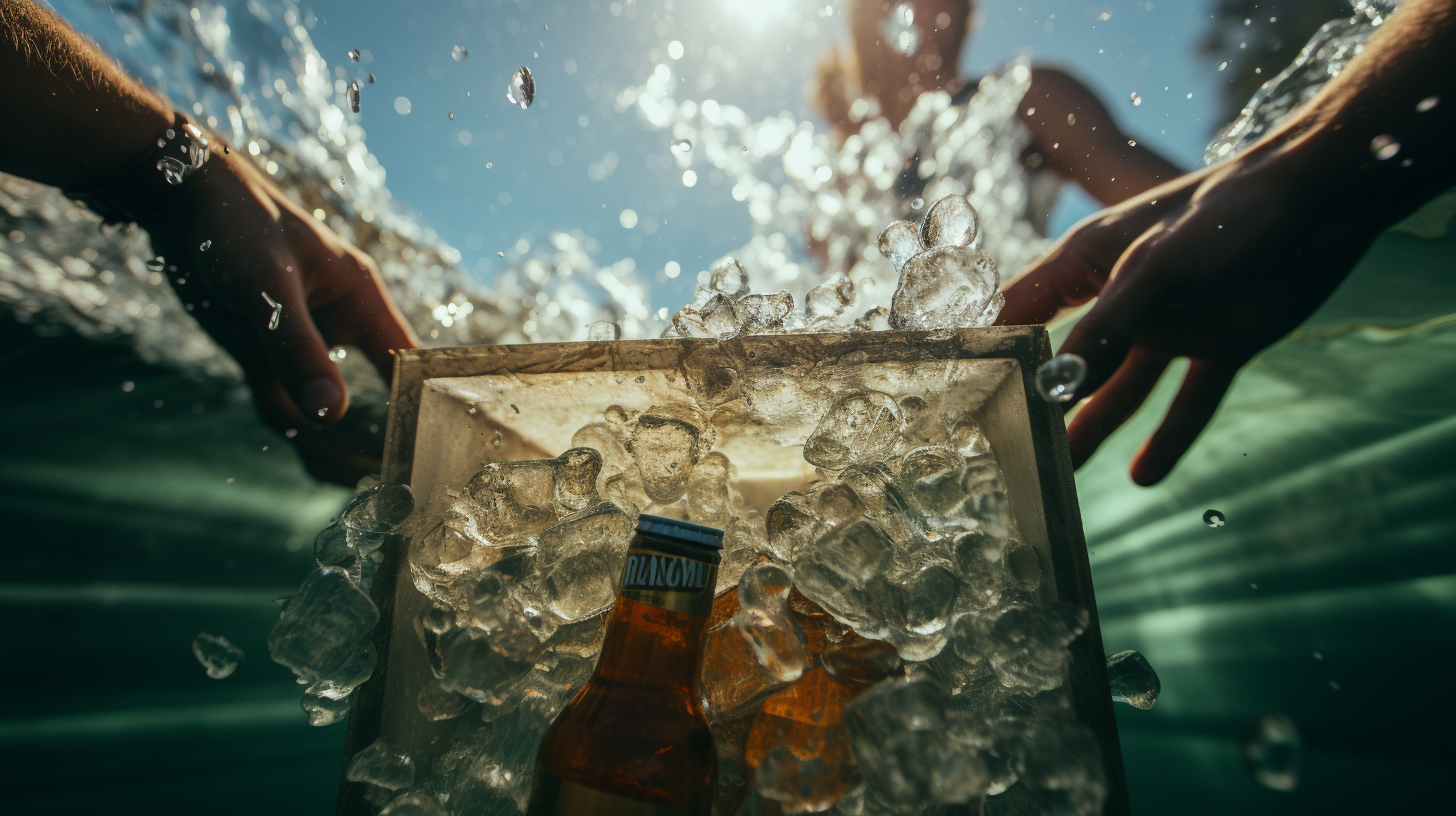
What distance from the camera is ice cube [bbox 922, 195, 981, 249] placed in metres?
1.07

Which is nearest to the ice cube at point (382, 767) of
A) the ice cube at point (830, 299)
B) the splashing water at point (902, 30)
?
the ice cube at point (830, 299)

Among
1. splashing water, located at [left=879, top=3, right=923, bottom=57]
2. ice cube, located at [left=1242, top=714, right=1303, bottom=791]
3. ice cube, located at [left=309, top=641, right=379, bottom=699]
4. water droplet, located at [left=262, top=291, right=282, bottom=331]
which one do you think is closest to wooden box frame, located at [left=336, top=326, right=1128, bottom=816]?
ice cube, located at [left=309, top=641, right=379, bottom=699]

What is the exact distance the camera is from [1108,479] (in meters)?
4.66

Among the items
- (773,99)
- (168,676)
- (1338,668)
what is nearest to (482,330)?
(773,99)

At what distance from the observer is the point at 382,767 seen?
75 cm

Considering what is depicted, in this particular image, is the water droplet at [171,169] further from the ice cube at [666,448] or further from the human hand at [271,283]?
the ice cube at [666,448]

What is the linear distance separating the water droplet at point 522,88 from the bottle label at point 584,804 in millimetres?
1796

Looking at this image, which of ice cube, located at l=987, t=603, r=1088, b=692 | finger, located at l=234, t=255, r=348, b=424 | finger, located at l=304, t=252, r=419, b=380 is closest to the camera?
ice cube, located at l=987, t=603, r=1088, b=692

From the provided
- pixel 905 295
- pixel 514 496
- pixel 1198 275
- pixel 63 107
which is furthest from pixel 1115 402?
pixel 63 107

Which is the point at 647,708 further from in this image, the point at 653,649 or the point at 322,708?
the point at 322,708

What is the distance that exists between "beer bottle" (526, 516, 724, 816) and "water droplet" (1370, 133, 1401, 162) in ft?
4.60

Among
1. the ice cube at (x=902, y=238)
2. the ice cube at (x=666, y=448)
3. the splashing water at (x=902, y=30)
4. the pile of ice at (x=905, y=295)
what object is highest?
the splashing water at (x=902, y=30)

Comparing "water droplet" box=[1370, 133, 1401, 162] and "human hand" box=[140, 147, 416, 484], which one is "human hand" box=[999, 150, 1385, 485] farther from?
"human hand" box=[140, 147, 416, 484]

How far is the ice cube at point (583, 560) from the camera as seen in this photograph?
0.79m
